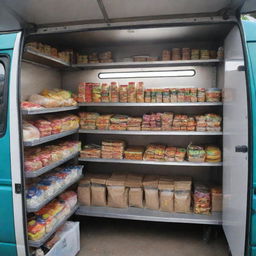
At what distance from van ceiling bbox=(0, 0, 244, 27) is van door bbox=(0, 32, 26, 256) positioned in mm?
278

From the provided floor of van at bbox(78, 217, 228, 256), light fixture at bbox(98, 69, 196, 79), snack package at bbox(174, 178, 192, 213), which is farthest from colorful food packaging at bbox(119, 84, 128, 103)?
floor of van at bbox(78, 217, 228, 256)

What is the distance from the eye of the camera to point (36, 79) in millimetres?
2717

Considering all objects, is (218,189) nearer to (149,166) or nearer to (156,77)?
(149,166)

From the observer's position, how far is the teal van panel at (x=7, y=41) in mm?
1843

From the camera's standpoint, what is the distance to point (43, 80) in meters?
2.86

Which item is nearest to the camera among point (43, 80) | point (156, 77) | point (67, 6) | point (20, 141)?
point (67, 6)

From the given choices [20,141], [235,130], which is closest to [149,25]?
[235,130]

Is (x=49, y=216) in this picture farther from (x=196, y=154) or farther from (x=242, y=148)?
(x=242, y=148)

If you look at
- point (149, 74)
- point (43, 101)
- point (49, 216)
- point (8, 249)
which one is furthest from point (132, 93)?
point (8, 249)

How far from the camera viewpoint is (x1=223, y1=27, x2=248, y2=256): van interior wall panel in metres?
1.79

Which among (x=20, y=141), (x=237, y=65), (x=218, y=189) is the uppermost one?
(x=237, y=65)

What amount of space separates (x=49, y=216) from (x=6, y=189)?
53 centimetres

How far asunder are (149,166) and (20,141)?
188cm

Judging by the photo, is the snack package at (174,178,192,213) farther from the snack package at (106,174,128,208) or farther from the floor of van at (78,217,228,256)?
the snack package at (106,174,128,208)
